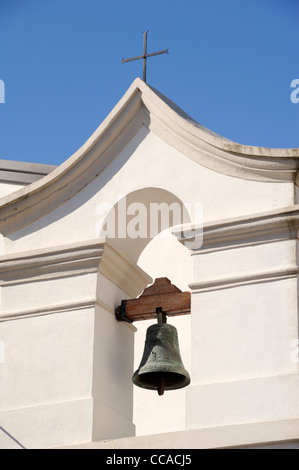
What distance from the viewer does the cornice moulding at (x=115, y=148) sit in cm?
1122

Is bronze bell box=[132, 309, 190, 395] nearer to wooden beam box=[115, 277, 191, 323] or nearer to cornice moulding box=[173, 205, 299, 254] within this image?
wooden beam box=[115, 277, 191, 323]

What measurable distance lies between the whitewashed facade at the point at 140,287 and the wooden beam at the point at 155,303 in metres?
0.13

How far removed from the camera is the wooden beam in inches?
442

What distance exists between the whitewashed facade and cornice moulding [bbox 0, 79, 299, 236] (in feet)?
0.04

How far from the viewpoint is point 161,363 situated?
433 inches

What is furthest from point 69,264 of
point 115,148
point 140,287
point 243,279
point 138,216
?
point 243,279

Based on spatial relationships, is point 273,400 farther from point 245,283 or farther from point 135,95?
point 135,95

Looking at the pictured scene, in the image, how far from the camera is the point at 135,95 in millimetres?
11594

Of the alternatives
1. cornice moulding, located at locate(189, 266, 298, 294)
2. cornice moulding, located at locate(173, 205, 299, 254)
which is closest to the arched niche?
cornice moulding, located at locate(173, 205, 299, 254)

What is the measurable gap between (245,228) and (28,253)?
1.88 m

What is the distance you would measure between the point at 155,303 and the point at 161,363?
549 mm

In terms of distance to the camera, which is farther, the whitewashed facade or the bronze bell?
the bronze bell

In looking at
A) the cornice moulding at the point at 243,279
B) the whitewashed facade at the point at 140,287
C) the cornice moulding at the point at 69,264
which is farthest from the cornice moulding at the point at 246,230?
the cornice moulding at the point at 69,264

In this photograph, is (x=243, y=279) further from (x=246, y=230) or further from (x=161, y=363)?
(x=161, y=363)
